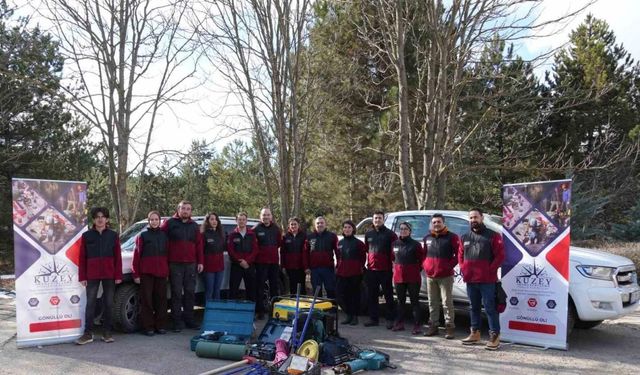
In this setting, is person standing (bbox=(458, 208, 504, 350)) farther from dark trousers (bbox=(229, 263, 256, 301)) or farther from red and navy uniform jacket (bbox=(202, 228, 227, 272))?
red and navy uniform jacket (bbox=(202, 228, 227, 272))

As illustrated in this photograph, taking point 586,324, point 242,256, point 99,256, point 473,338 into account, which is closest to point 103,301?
point 99,256

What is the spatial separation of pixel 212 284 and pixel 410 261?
3175 millimetres

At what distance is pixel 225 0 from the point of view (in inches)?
520

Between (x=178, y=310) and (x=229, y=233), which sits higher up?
(x=229, y=233)

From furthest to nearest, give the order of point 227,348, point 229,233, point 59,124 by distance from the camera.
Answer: point 59,124, point 229,233, point 227,348

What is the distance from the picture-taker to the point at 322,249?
9.36 metres

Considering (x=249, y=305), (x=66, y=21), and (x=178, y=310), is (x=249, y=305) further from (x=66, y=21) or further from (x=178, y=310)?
(x=66, y=21)

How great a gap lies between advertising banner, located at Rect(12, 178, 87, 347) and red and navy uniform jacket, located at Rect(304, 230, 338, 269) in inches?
140

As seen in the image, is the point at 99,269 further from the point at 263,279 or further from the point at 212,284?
the point at 263,279

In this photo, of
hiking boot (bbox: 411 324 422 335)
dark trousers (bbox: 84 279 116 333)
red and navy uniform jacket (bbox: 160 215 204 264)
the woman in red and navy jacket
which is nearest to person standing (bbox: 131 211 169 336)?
red and navy uniform jacket (bbox: 160 215 204 264)

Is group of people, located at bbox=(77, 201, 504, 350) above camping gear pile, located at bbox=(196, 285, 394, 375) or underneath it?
above

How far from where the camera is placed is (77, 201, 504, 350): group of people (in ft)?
25.1

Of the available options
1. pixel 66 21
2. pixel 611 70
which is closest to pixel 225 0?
pixel 66 21

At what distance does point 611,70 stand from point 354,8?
15145mm
